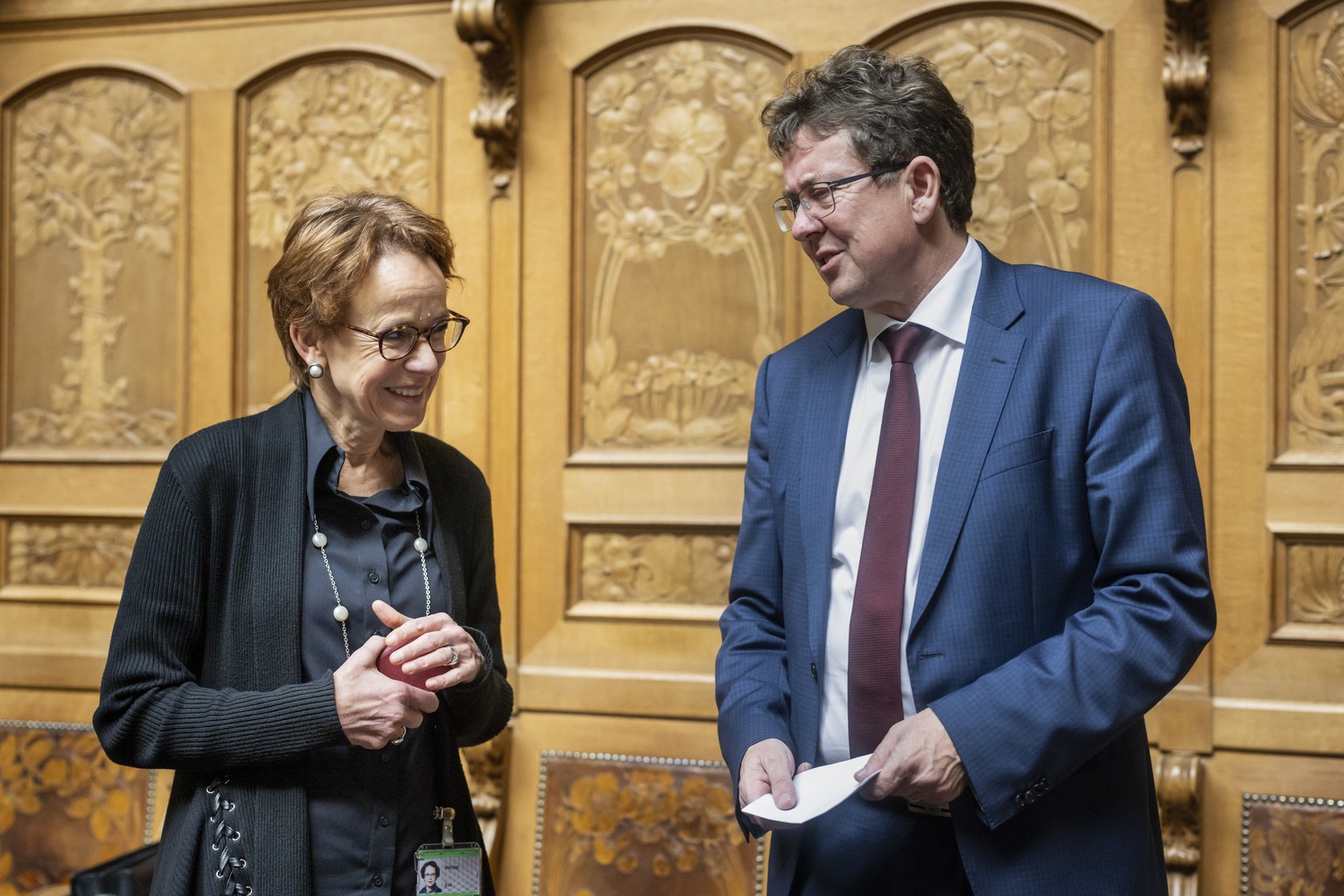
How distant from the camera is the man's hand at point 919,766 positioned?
148 cm

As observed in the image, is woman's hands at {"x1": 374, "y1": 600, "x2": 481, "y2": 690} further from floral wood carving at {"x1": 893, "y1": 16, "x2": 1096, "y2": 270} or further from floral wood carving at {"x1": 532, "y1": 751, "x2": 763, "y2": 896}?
floral wood carving at {"x1": 893, "y1": 16, "x2": 1096, "y2": 270}

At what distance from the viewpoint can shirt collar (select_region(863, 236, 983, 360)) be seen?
1733 mm

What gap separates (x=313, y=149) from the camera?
3066 mm

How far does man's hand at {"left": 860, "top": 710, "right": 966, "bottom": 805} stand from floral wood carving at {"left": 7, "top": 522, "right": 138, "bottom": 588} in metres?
2.36

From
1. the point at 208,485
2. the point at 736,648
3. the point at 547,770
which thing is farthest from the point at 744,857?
the point at 208,485

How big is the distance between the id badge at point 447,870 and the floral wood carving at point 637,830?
1225 millimetres

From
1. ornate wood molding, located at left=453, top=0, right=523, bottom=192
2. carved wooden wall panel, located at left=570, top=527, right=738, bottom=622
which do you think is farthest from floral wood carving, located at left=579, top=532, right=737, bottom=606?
ornate wood molding, located at left=453, top=0, right=523, bottom=192

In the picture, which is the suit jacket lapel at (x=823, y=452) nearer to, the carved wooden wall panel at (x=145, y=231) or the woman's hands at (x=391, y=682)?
the woman's hands at (x=391, y=682)

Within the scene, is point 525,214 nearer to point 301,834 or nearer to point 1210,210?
point 1210,210

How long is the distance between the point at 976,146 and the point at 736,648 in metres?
1.43

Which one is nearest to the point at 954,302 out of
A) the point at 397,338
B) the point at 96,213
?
the point at 397,338

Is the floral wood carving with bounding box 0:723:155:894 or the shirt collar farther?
the floral wood carving with bounding box 0:723:155:894

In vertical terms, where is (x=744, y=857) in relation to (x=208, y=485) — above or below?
below

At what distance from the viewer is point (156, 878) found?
1.54m
